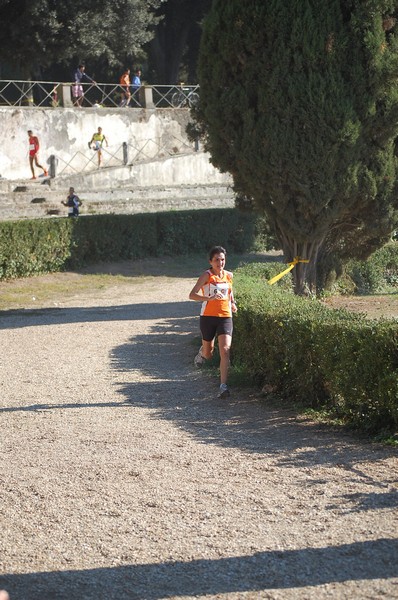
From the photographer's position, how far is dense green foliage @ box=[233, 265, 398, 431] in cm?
835

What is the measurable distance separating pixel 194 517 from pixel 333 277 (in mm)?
14333

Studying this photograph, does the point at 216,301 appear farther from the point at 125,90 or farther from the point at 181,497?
the point at 125,90

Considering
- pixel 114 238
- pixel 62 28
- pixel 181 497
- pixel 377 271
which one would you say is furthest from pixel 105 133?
pixel 181 497

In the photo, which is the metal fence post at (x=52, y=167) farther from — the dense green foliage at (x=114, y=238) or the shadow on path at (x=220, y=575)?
the shadow on path at (x=220, y=575)

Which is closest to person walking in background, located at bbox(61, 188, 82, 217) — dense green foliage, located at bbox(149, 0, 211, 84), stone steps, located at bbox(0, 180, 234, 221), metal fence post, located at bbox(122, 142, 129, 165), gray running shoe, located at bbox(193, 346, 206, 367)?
stone steps, located at bbox(0, 180, 234, 221)

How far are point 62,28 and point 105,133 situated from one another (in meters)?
4.48

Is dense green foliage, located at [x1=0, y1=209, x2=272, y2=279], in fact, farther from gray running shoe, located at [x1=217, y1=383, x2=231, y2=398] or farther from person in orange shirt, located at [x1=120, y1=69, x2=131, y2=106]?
gray running shoe, located at [x1=217, y1=383, x2=231, y2=398]

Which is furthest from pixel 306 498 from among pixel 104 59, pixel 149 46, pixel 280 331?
pixel 149 46

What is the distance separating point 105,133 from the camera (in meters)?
37.2

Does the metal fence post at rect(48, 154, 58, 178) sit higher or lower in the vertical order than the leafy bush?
higher

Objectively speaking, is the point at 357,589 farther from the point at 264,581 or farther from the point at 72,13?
the point at 72,13

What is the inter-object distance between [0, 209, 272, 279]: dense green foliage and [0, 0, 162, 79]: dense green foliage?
357 inches

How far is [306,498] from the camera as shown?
266 inches

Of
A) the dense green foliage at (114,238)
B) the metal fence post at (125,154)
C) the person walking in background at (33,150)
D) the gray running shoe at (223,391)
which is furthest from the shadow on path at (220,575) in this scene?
the metal fence post at (125,154)
